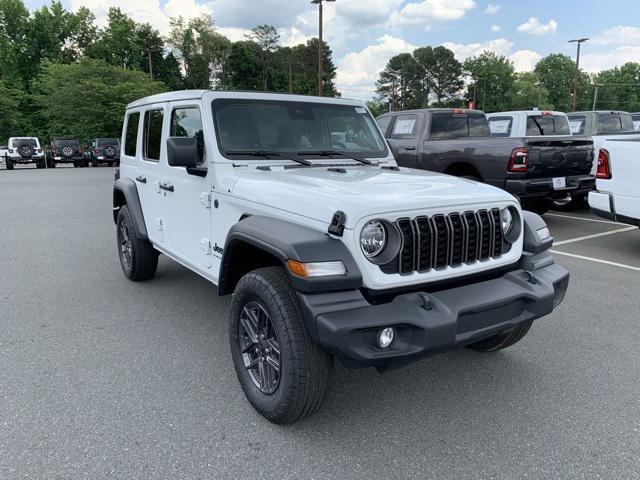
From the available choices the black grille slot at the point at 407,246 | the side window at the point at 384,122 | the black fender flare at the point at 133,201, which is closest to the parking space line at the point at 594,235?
the side window at the point at 384,122

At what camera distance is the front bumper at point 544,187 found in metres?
7.46

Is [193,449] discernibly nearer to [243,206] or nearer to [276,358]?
[276,358]

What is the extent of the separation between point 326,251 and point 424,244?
1.78ft

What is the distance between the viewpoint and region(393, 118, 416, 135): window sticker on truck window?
9117 millimetres

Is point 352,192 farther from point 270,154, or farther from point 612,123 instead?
point 612,123

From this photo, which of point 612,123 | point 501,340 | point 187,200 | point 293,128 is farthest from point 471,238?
point 612,123

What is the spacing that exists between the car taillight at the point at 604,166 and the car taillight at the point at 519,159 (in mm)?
1209

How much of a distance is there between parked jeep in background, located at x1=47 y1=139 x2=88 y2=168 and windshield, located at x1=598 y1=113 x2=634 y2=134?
1077 inches

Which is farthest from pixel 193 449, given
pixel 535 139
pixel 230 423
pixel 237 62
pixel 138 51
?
pixel 237 62

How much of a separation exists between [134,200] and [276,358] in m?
3.03

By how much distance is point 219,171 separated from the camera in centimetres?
340

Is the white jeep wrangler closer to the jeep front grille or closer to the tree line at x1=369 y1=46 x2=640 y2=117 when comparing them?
the jeep front grille

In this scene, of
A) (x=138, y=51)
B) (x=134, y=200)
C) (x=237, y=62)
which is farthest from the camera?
(x=237, y=62)

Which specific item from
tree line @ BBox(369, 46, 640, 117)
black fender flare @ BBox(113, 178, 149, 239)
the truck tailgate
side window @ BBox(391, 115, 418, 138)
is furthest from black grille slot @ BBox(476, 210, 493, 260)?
tree line @ BBox(369, 46, 640, 117)
